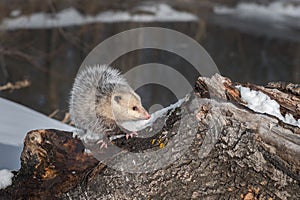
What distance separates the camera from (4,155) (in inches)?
110

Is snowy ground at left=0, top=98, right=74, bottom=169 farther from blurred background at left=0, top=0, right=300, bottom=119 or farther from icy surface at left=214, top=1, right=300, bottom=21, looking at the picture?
icy surface at left=214, top=1, right=300, bottom=21

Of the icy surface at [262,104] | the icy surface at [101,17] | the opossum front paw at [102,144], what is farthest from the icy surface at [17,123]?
the icy surface at [101,17]

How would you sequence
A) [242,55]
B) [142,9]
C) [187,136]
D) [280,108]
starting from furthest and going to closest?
1. [142,9]
2. [242,55]
3. [280,108]
4. [187,136]

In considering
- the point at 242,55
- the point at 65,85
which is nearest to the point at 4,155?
the point at 65,85

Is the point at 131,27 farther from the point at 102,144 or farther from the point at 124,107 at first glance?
the point at 102,144

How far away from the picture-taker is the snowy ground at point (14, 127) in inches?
110

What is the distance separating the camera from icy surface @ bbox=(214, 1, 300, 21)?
15469 millimetres

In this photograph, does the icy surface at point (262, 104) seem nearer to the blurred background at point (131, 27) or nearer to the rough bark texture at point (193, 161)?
the rough bark texture at point (193, 161)

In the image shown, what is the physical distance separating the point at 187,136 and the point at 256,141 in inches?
11.0

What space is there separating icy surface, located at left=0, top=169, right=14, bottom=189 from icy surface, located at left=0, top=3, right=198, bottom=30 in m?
10.0

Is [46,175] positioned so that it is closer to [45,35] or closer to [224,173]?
[224,173]

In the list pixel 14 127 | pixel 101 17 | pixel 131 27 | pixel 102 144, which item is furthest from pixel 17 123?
pixel 101 17

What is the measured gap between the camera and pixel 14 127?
3.40m

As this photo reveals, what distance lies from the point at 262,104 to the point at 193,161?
0.46m
